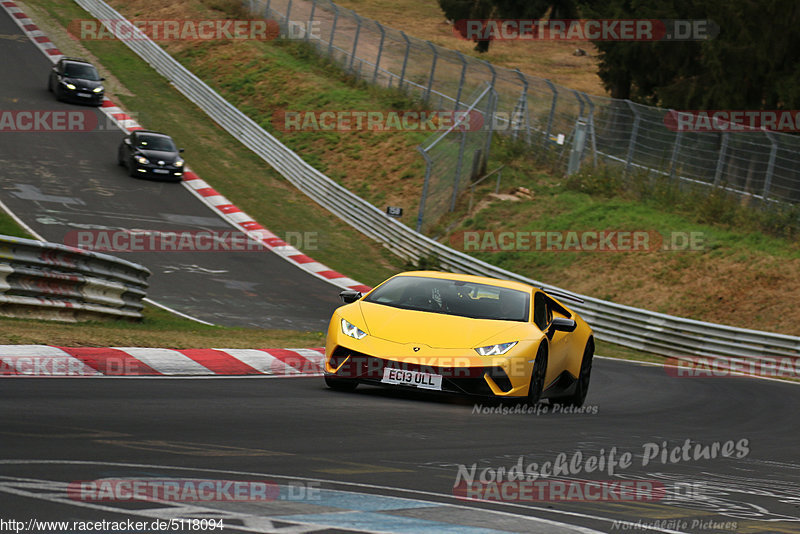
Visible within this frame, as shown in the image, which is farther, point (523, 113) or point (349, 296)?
point (523, 113)

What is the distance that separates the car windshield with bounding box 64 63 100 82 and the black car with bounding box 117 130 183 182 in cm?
781

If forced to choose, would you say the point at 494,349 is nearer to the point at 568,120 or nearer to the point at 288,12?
the point at 568,120

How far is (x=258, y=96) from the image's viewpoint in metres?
46.0

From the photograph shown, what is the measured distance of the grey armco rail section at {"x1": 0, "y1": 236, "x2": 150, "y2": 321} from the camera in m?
13.0

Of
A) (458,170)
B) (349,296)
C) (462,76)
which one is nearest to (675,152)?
(458,170)

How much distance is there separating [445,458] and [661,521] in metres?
1.88

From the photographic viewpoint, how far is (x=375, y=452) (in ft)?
23.0

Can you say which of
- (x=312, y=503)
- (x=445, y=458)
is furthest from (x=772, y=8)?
(x=312, y=503)

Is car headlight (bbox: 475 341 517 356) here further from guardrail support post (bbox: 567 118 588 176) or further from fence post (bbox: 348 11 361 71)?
fence post (bbox: 348 11 361 71)

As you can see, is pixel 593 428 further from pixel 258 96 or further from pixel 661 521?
pixel 258 96

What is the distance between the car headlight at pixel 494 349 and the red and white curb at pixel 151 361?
257 cm

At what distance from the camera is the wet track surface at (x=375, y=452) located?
4.84 meters

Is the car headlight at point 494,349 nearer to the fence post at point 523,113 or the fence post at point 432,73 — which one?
the fence post at point 523,113

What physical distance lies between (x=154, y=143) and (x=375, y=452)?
95.2ft
